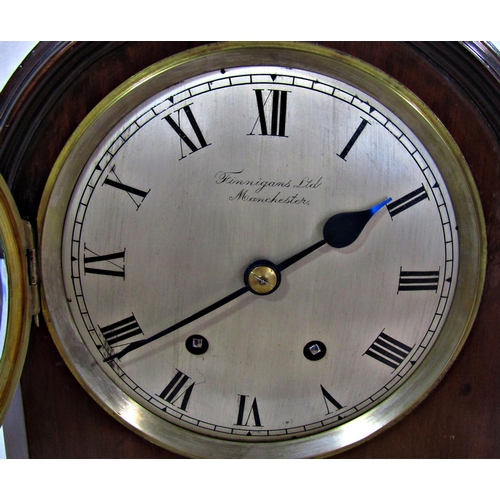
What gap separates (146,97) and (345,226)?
1.23 ft

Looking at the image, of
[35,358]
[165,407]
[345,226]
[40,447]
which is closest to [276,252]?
[345,226]

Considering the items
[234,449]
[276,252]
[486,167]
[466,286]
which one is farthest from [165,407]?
[486,167]

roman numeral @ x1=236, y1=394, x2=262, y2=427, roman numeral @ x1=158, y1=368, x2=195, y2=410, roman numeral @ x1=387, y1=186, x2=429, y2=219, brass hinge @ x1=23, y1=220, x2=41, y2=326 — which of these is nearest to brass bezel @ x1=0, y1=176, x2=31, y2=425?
brass hinge @ x1=23, y1=220, x2=41, y2=326

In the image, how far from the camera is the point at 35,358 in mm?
934

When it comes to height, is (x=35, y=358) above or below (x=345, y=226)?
below

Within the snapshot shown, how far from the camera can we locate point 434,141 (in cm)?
84

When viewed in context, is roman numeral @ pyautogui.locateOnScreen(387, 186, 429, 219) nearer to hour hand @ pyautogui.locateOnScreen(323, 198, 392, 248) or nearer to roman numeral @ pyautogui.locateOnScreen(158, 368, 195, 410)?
hour hand @ pyautogui.locateOnScreen(323, 198, 392, 248)

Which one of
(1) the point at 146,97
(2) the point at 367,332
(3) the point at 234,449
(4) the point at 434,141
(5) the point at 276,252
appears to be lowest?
(3) the point at 234,449

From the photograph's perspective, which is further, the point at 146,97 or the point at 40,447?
the point at 40,447

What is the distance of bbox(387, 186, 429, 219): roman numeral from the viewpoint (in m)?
0.85

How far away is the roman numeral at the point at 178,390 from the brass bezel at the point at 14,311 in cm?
25

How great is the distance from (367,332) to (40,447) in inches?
24.7

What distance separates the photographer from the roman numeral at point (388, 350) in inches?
35.6

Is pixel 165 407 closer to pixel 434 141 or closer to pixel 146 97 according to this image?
pixel 146 97
